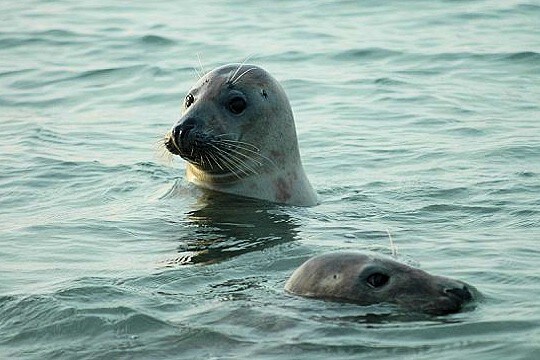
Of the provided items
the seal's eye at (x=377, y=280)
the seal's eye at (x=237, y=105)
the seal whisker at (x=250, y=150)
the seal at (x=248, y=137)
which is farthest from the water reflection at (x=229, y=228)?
the seal's eye at (x=377, y=280)

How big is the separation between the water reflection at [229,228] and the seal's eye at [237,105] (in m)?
0.62

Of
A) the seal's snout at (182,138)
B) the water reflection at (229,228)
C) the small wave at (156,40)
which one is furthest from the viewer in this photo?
the small wave at (156,40)

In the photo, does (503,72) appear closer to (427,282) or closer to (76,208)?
(76,208)

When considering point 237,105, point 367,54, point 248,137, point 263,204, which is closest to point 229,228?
point 263,204

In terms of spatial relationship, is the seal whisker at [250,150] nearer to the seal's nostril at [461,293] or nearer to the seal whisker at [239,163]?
the seal whisker at [239,163]

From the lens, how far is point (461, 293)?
6617 millimetres

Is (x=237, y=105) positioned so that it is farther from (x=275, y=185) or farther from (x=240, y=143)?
(x=275, y=185)

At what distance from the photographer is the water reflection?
8633mm

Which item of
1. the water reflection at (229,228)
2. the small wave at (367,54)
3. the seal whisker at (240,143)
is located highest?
the seal whisker at (240,143)

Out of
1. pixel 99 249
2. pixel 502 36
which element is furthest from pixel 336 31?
pixel 99 249

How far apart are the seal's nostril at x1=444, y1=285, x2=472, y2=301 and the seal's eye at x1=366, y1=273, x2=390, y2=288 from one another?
0.28m

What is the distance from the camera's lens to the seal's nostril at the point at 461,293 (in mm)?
6551

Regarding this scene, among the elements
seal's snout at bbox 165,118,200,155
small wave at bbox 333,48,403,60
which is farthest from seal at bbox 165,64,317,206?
small wave at bbox 333,48,403,60

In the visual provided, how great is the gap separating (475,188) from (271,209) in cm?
159
